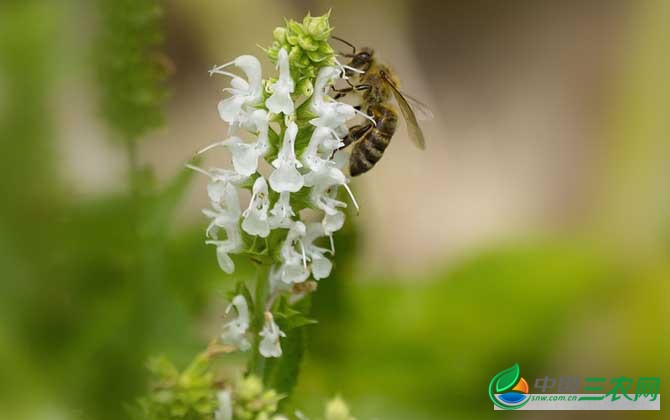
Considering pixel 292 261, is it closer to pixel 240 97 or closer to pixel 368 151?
pixel 240 97

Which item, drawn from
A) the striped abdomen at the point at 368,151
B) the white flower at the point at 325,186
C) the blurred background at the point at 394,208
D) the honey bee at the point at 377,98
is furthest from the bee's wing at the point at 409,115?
the white flower at the point at 325,186

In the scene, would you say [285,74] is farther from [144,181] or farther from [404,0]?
[404,0]

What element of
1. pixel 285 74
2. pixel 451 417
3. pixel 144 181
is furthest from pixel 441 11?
pixel 285 74

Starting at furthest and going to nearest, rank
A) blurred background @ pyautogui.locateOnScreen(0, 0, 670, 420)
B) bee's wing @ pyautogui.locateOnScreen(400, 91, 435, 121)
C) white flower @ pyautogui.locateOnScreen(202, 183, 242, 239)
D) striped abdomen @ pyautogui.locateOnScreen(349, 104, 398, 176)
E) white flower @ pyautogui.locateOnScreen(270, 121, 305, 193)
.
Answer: bee's wing @ pyautogui.locateOnScreen(400, 91, 435, 121) < blurred background @ pyautogui.locateOnScreen(0, 0, 670, 420) < striped abdomen @ pyautogui.locateOnScreen(349, 104, 398, 176) < white flower @ pyautogui.locateOnScreen(202, 183, 242, 239) < white flower @ pyautogui.locateOnScreen(270, 121, 305, 193)

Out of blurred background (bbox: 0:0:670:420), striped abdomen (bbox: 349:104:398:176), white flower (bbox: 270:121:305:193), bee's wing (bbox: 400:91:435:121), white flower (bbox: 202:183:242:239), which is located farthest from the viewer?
bee's wing (bbox: 400:91:435:121)

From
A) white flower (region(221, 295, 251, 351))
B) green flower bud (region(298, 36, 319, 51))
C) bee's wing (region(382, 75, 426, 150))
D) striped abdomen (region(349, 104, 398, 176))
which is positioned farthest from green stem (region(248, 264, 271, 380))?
bee's wing (region(382, 75, 426, 150))

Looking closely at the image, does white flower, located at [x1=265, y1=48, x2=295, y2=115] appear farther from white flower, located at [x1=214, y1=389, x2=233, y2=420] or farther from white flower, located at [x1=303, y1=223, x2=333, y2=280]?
white flower, located at [x1=214, y1=389, x2=233, y2=420]

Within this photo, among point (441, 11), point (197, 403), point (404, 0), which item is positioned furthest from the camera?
point (441, 11)
